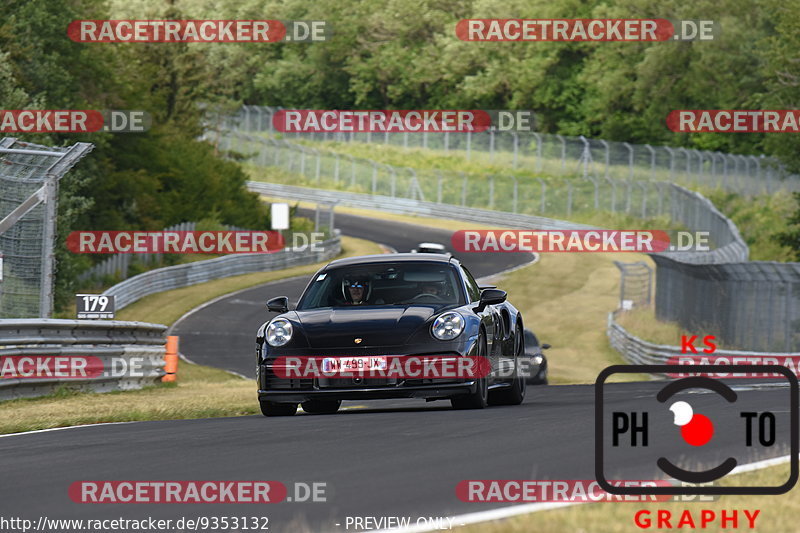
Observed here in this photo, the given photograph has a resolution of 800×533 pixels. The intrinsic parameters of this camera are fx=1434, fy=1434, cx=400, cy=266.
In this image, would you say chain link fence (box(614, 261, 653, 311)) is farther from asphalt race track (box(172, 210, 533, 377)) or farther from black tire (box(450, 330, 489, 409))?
black tire (box(450, 330, 489, 409))

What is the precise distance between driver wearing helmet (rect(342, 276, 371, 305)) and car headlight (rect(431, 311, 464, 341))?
1.09 m

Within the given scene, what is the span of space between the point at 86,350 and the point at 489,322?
20.5ft

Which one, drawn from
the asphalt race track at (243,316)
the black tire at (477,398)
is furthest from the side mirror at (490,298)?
the asphalt race track at (243,316)

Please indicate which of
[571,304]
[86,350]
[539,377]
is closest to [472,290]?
[86,350]

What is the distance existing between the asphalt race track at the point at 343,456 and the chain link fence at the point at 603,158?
148 ft

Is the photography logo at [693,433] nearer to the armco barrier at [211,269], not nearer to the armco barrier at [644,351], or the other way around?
the armco barrier at [644,351]

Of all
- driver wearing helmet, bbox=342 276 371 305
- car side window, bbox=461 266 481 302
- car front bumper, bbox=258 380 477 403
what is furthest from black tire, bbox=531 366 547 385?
car front bumper, bbox=258 380 477 403

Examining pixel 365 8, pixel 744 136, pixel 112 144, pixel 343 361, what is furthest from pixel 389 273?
pixel 365 8

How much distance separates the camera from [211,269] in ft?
163

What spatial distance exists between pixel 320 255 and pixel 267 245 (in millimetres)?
3136

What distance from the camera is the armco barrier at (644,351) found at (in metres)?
23.9

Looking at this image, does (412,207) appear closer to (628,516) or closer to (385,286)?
(385,286)

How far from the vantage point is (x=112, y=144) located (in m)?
50.9

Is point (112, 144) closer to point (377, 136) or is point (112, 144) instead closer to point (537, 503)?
point (377, 136)
